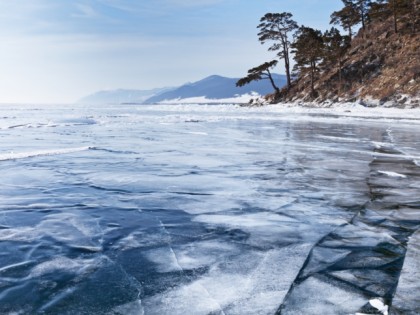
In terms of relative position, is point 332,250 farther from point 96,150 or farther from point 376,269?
point 96,150

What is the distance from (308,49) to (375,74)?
31.7ft

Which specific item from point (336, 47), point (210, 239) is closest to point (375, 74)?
point (336, 47)

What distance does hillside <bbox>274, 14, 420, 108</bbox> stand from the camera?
97.8 feet

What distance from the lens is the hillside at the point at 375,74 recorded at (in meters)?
29.8

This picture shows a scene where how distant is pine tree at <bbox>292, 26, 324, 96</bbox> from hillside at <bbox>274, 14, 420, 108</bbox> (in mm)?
2157

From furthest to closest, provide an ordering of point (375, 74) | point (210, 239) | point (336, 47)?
point (336, 47), point (375, 74), point (210, 239)

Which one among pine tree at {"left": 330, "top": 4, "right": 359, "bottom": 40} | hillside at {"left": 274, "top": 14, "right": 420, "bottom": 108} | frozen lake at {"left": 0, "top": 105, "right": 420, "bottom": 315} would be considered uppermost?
pine tree at {"left": 330, "top": 4, "right": 359, "bottom": 40}

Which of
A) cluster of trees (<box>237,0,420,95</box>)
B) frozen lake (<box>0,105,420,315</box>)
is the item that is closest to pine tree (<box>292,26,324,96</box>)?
cluster of trees (<box>237,0,420,95</box>)

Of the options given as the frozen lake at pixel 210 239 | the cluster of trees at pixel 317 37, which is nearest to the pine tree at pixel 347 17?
the cluster of trees at pixel 317 37

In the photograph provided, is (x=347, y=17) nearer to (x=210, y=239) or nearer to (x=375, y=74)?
(x=375, y=74)

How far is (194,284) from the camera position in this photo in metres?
2.44

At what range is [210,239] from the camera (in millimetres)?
3305

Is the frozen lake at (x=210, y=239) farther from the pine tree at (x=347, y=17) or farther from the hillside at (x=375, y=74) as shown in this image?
the pine tree at (x=347, y=17)

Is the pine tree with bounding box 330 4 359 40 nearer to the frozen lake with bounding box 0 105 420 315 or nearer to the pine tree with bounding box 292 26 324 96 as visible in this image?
the pine tree with bounding box 292 26 324 96
